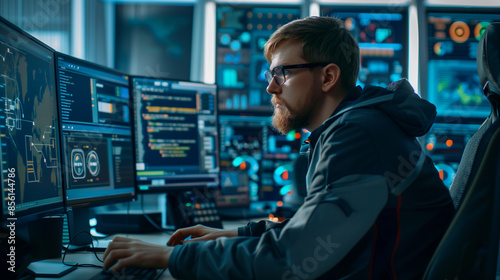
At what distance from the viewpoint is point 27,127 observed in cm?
96

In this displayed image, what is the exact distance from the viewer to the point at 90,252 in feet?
4.01

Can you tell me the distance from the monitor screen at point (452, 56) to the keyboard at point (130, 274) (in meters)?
2.35

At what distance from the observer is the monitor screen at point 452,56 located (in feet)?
8.72

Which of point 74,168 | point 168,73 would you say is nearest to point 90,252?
point 74,168

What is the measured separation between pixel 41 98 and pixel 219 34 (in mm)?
1674

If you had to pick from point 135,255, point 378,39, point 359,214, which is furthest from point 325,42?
point 378,39

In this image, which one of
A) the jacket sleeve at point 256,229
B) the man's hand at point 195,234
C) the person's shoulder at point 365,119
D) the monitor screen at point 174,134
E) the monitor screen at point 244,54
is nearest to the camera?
the person's shoulder at point 365,119

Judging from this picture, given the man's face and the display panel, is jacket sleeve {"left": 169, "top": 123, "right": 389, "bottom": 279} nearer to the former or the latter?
the man's face

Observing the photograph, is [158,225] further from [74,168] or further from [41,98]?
[41,98]

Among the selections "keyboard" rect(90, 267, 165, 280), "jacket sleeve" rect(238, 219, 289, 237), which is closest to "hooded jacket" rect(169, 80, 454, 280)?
"keyboard" rect(90, 267, 165, 280)

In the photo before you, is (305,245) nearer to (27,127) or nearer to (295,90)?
(295,90)

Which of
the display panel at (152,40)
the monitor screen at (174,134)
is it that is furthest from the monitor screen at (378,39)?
the monitor screen at (174,134)

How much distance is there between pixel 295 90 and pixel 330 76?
115mm

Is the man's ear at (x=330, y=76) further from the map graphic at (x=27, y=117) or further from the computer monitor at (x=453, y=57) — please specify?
the computer monitor at (x=453, y=57)
